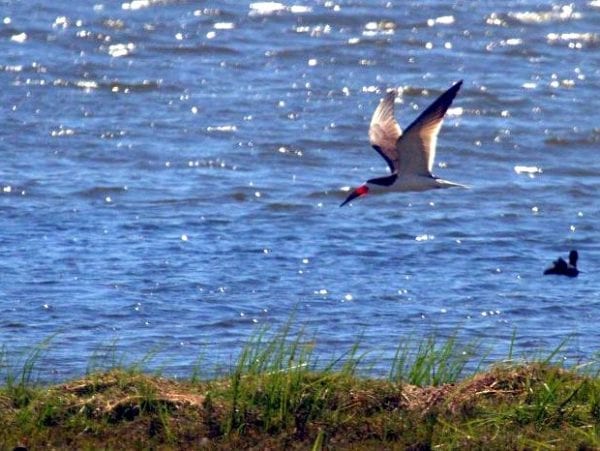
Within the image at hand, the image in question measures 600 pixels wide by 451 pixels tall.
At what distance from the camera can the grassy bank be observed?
5293 millimetres

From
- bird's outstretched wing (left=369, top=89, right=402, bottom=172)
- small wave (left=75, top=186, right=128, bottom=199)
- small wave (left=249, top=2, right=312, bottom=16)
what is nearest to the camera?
bird's outstretched wing (left=369, top=89, right=402, bottom=172)

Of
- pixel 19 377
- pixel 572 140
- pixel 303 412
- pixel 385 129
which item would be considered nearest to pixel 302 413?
pixel 303 412

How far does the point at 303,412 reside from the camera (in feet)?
17.9

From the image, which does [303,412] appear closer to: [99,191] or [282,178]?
[99,191]

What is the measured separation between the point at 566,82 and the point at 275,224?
666 cm

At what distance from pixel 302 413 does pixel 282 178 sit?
7312 millimetres

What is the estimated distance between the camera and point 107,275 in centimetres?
930

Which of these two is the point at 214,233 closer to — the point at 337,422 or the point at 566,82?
the point at 337,422

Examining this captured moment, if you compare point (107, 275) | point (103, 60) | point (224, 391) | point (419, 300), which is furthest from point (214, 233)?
point (103, 60)

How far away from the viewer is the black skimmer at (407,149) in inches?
341

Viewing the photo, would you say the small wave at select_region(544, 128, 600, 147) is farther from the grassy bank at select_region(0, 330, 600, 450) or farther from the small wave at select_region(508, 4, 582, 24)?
the grassy bank at select_region(0, 330, 600, 450)

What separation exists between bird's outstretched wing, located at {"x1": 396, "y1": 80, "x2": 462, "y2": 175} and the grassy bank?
300cm

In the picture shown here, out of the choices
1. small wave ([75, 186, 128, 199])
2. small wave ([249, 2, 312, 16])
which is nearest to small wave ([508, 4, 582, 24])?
small wave ([249, 2, 312, 16])

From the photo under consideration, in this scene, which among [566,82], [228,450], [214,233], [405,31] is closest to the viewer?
[228,450]
